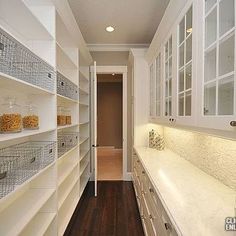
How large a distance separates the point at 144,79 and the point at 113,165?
117 inches

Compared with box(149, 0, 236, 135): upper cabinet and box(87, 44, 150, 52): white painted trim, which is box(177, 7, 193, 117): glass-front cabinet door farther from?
box(87, 44, 150, 52): white painted trim

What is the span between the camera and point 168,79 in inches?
92.0

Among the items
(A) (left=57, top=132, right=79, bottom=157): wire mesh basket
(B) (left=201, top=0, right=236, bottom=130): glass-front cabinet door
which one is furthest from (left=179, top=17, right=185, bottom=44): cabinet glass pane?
(A) (left=57, top=132, right=79, bottom=157): wire mesh basket

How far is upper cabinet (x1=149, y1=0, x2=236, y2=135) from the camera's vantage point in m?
1.06

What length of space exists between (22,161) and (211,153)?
1.55m

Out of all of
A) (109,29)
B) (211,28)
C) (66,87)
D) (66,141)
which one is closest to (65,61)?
(66,87)

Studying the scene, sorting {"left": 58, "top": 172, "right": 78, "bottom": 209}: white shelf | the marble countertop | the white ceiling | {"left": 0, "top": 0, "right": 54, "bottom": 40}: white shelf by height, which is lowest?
{"left": 58, "top": 172, "right": 78, "bottom": 209}: white shelf

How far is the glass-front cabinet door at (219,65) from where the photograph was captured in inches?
40.6

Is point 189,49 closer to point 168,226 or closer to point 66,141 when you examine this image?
point 168,226

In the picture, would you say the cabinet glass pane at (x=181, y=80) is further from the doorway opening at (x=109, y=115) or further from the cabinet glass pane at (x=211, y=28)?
the doorway opening at (x=109, y=115)

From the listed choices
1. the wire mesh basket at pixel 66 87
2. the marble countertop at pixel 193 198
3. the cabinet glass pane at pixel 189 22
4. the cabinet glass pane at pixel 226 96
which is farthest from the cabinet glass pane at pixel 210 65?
the wire mesh basket at pixel 66 87

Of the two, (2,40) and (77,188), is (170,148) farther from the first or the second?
(2,40)

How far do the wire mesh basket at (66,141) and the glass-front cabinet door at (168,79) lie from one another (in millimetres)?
1228

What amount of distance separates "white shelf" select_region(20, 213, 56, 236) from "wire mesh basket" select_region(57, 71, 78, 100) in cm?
120
